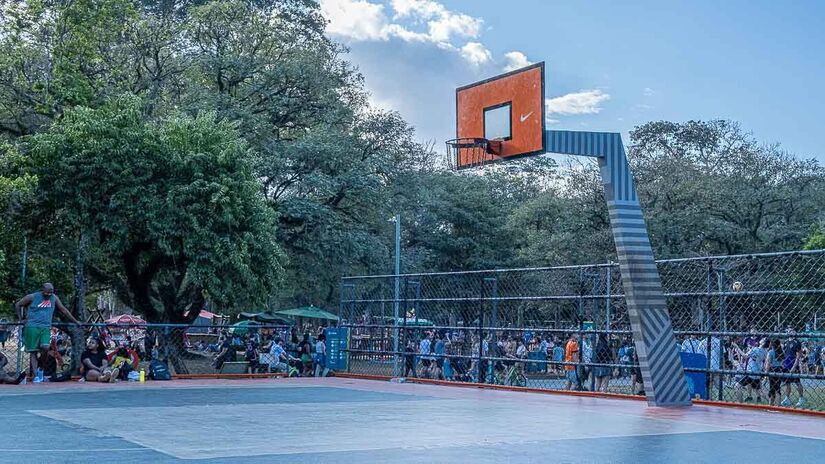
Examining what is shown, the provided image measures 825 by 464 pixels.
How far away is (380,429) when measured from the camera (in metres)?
10.9

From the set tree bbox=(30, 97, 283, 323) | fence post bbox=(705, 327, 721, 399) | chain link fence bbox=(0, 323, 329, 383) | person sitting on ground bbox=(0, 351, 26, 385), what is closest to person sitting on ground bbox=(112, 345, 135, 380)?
chain link fence bbox=(0, 323, 329, 383)

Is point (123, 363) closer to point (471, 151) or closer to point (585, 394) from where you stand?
point (471, 151)

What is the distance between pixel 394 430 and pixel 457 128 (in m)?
7.06

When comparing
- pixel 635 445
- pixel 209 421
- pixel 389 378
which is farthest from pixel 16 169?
pixel 635 445

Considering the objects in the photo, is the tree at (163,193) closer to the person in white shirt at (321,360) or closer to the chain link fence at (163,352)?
the chain link fence at (163,352)

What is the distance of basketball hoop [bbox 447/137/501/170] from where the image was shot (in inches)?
614

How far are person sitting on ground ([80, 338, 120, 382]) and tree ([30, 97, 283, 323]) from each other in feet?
15.6

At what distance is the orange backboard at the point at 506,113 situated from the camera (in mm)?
14531

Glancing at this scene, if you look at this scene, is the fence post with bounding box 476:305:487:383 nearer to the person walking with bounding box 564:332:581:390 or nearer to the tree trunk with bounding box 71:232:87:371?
the person walking with bounding box 564:332:581:390

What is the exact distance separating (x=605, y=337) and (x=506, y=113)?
15.5 ft

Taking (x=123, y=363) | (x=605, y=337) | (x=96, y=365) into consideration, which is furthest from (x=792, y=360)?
(x=96, y=365)

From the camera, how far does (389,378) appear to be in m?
21.5

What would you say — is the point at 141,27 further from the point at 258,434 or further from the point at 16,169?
the point at 258,434


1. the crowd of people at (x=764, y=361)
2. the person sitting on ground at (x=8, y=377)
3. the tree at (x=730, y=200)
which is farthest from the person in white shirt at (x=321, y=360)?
the tree at (x=730, y=200)
